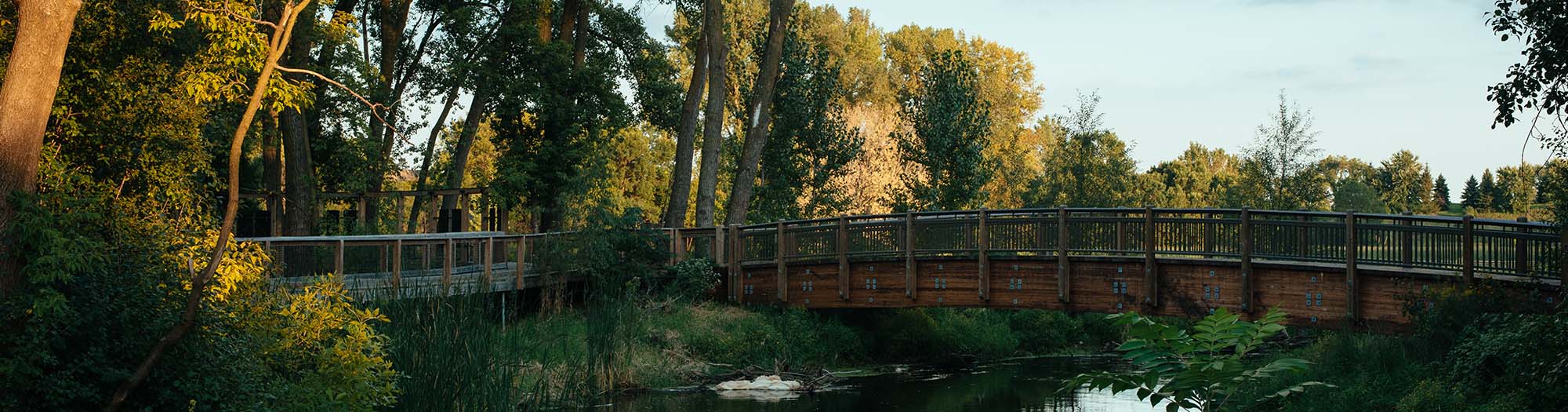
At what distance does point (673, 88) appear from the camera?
104 feet

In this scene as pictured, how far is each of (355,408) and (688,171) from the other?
17904 mm

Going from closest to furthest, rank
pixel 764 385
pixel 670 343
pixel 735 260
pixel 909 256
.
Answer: pixel 764 385
pixel 670 343
pixel 909 256
pixel 735 260

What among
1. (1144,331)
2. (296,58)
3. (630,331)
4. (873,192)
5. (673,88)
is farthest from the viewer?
(873,192)

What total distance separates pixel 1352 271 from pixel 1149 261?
8.94 ft

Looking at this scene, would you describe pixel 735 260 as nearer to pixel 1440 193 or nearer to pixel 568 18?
pixel 568 18

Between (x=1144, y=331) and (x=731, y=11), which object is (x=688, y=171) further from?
(x=1144, y=331)

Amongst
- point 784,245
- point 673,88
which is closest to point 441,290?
point 784,245

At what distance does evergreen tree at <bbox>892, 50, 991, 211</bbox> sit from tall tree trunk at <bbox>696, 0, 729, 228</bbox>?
6.47m

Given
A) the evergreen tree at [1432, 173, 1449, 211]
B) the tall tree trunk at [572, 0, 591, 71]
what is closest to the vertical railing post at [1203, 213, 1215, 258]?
the tall tree trunk at [572, 0, 591, 71]

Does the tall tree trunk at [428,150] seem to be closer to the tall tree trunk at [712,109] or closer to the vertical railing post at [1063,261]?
the tall tree trunk at [712,109]

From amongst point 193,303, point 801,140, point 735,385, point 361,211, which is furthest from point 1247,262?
point 361,211

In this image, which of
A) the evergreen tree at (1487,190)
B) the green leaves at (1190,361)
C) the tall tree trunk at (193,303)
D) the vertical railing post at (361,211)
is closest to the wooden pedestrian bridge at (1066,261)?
the tall tree trunk at (193,303)

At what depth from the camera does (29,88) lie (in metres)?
11.2

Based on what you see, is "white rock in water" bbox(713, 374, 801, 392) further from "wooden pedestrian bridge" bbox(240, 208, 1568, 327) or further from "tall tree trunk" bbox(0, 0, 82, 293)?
"tall tree trunk" bbox(0, 0, 82, 293)
